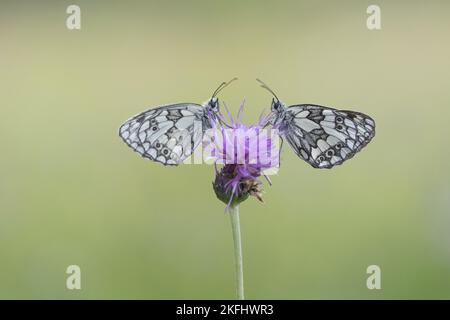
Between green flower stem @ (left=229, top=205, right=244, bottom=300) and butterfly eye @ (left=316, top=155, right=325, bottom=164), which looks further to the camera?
butterfly eye @ (left=316, top=155, right=325, bottom=164)

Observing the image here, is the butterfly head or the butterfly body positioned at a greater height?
the butterfly head

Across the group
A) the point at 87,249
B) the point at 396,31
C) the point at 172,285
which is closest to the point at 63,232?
the point at 87,249

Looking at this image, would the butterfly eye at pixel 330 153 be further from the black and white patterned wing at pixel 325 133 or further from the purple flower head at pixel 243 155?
the purple flower head at pixel 243 155

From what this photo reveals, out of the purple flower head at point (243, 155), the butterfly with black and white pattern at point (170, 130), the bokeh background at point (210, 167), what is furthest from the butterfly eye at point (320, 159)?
the bokeh background at point (210, 167)

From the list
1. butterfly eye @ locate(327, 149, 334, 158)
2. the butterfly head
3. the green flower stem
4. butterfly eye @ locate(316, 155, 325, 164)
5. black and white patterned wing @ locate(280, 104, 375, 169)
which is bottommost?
the green flower stem

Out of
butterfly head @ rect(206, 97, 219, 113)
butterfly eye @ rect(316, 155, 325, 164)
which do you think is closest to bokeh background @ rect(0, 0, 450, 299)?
butterfly eye @ rect(316, 155, 325, 164)

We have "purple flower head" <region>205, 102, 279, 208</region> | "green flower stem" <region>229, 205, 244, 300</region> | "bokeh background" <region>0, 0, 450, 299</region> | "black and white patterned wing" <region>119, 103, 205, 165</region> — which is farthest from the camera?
"bokeh background" <region>0, 0, 450, 299</region>

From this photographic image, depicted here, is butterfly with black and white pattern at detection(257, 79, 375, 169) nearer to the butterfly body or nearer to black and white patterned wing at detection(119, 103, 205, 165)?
the butterfly body
